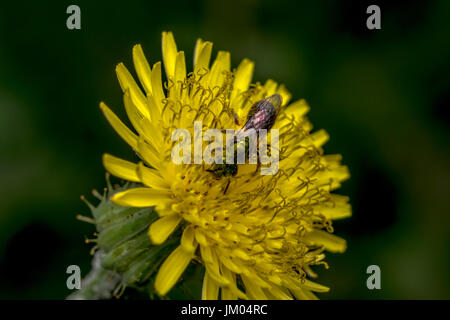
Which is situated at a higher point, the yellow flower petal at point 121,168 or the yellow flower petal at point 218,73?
the yellow flower petal at point 218,73

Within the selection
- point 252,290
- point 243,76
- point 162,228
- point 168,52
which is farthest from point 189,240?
point 243,76

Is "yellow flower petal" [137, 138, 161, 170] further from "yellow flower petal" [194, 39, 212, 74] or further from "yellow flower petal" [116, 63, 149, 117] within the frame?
"yellow flower petal" [194, 39, 212, 74]

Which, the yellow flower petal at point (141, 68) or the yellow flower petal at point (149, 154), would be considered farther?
the yellow flower petal at point (141, 68)

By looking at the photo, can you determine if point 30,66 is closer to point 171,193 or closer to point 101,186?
point 101,186

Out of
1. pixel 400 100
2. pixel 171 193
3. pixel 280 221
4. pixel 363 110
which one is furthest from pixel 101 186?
pixel 400 100

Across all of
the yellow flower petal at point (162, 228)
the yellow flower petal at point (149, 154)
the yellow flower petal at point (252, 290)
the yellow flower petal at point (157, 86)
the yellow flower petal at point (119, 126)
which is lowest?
the yellow flower petal at point (252, 290)

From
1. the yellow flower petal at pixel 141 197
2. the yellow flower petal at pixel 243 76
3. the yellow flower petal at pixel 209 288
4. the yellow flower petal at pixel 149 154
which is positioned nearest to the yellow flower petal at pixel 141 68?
the yellow flower petal at pixel 149 154

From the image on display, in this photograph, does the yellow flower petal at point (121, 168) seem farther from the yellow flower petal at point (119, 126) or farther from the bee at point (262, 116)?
the bee at point (262, 116)
